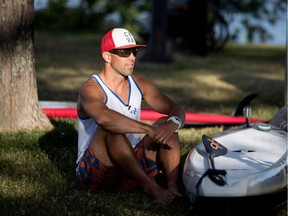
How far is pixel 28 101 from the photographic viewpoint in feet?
20.9

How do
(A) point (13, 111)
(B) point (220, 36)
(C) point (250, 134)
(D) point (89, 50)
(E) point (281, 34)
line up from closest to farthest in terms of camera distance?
(C) point (250, 134), (A) point (13, 111), (D) point (89, 50), (B) point (220, 36), (E) point (281, 34)

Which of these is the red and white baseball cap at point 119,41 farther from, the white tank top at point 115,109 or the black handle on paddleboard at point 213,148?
the black handle on paddleboard at point 213,148

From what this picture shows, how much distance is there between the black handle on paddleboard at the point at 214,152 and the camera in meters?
4.22

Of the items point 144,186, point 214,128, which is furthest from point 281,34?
point 144,186

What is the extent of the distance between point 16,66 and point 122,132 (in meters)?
2.10

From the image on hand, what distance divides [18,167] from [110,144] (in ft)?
3.75

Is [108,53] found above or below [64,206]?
above

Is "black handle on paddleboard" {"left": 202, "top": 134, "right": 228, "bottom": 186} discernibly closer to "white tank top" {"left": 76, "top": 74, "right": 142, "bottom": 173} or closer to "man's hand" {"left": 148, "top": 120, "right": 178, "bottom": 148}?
"man's hand" {"left": 148, "top": 120, "right": 178, "bottom": 148}

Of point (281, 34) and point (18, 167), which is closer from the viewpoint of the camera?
point (18, 167)

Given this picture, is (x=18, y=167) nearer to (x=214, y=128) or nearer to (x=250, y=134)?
(x=250, y=134)

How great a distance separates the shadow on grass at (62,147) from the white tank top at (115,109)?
1.48 feet

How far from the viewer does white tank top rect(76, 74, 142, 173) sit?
4.87 meters

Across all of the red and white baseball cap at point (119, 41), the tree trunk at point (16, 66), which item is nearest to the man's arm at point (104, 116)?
the red and white baseball cap at point (119, 41)


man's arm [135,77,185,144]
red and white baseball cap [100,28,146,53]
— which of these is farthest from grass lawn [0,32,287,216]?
red and white baseball cap [100,28,146,53]
